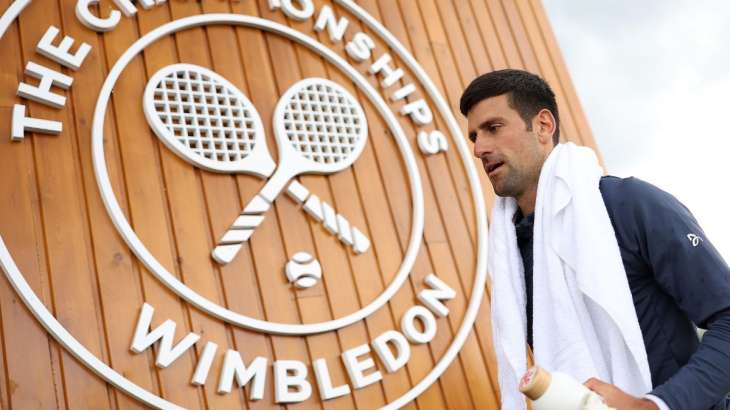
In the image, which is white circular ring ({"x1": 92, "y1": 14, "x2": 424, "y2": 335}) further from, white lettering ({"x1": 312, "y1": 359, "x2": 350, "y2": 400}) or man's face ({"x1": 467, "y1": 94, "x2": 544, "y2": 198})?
man's face ({"x1": 467, "y1": 94, "x2": 544, "y2": 198})

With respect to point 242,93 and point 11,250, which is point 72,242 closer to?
point 11,250

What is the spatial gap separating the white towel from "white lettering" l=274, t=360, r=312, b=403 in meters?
0.60

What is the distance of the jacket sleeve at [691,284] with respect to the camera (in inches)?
41.5

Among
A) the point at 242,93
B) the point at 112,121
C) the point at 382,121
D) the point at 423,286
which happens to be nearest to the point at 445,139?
the point at 382,121

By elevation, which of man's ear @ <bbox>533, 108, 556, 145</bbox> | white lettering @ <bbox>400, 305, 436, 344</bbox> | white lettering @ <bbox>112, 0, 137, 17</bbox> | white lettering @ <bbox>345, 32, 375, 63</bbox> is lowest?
white lettering @ <bbox>400, 305, 436, 344</bbox>

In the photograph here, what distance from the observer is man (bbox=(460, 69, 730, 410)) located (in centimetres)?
106

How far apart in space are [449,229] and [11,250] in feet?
4.07

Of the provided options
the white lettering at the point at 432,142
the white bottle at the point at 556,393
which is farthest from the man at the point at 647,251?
the white lettering at the point at 432,142

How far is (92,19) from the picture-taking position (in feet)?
6.33

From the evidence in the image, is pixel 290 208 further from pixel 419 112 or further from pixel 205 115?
pixel 419 112

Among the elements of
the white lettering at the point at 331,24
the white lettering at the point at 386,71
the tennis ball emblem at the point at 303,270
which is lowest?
the tennis ball emblem at the point at 303,270

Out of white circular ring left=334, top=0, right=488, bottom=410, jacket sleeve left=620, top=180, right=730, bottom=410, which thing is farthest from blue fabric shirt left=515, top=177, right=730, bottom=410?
white circular ring left=334, top=0, right=488, bottom=410

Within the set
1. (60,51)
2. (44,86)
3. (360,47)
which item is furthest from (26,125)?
(360,47)

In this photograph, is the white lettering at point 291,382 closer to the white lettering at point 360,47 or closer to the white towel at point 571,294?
the white towel at point 571,294
